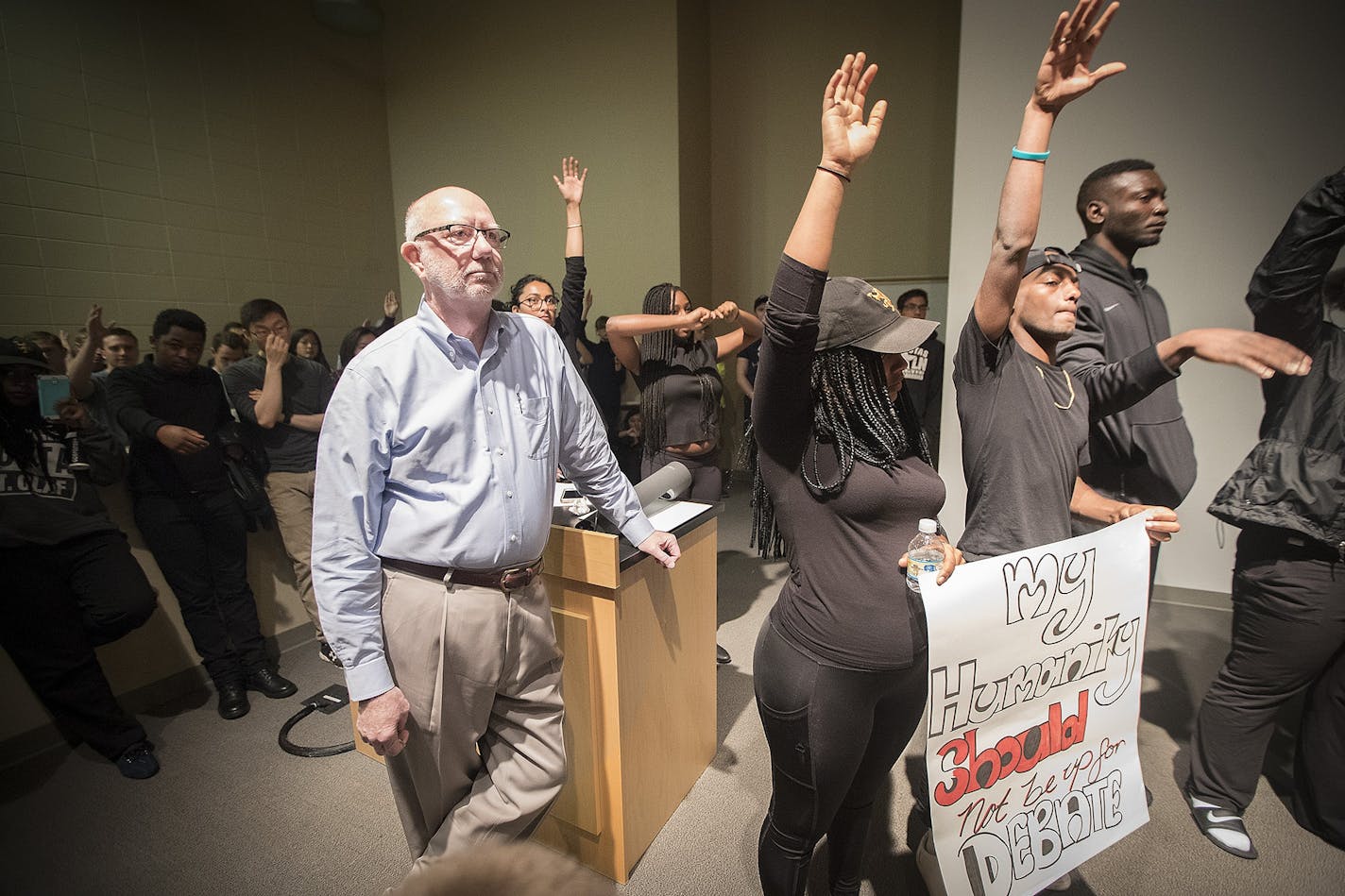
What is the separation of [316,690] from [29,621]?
100cm

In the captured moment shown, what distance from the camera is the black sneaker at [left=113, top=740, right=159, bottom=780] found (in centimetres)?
224

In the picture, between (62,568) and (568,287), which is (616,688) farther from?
(62,568)

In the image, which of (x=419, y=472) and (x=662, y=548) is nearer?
(x=419, y=472)

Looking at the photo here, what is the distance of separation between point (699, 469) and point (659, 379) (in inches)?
18.2

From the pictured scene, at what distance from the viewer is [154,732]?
2.49 m

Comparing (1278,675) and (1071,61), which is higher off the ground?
(1071,61)

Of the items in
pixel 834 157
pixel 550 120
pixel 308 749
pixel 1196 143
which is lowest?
pixel 308 749

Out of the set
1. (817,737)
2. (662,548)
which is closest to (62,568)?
(662,548)

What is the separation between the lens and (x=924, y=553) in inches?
45.9

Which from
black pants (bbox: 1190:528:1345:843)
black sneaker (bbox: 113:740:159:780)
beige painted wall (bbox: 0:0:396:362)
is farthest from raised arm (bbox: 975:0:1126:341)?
beige painted wall (bbox: 0:0:396:362)

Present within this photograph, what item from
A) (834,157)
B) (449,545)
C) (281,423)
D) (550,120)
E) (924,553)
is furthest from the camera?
(550,120)

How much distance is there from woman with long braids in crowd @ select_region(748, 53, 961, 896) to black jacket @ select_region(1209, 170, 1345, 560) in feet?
3.87

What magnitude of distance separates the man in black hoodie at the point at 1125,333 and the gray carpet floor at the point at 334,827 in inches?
37.5

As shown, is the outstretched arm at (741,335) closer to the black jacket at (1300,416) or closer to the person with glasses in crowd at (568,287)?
the person with glasses in crowd at (568,287)
